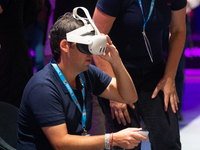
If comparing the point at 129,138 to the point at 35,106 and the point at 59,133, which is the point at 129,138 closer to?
the point at 59,133

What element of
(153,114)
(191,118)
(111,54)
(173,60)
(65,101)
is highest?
(111,54)

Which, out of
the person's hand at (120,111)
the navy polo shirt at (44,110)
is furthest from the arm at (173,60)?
the navy polo shirt at (44,110)

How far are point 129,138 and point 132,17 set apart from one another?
29.7 inches

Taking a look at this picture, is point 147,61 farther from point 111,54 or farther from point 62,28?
point 62,28

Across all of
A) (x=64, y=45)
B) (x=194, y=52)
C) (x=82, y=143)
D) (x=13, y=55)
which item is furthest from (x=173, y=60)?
(x=194, y=52)

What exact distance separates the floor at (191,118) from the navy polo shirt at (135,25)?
1.33m

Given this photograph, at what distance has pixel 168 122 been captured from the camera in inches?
77.5

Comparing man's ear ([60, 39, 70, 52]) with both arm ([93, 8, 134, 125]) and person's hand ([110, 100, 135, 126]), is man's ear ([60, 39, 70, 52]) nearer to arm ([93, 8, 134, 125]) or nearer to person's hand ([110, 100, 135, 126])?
arm ([93, 8, 134, 125])

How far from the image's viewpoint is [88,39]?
145 centimetres

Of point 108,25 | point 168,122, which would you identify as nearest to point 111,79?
point 108,25

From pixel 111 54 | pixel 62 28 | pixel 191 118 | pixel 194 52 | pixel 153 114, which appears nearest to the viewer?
pixel 62 28

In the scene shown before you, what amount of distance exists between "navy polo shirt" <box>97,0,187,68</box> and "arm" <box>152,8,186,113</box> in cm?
8

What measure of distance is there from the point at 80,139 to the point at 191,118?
2.90 m

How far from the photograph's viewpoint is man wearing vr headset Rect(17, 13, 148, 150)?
1.46 meters
